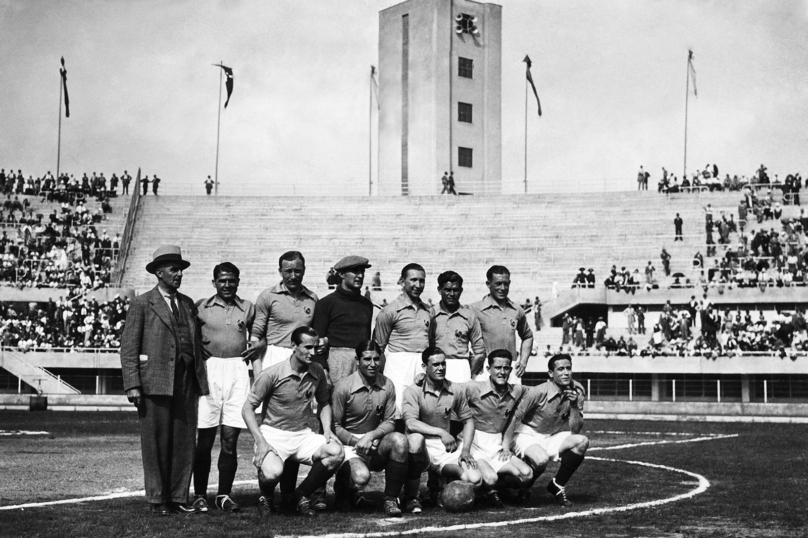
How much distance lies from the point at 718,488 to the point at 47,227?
39.8 m

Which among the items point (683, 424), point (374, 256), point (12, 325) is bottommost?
point (683, 424)

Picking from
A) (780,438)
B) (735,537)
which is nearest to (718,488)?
(735,537)

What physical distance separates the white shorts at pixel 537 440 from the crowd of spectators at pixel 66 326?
92.7ft

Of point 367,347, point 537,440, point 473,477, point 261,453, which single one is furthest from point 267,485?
point 537,440

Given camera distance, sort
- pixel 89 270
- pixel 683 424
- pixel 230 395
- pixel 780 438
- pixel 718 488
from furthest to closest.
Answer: pixel 89 270, pixel 683 424, pixel 780 438, pixel 718 488, pixel 230 395

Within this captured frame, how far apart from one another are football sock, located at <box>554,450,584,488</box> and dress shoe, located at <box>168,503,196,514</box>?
3.68m

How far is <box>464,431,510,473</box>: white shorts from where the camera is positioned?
11508 millimetres

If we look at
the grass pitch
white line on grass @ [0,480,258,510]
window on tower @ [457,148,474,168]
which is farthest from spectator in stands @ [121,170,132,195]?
white line on grass @ [0,480,258,510]

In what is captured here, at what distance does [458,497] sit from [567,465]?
141 cm

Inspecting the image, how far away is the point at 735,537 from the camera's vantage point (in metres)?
9.59

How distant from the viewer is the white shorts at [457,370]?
490 inches

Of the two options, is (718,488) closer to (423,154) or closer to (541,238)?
(541,238)

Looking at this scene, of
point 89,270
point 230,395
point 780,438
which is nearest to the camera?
point 230,395

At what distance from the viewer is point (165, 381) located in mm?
10766
